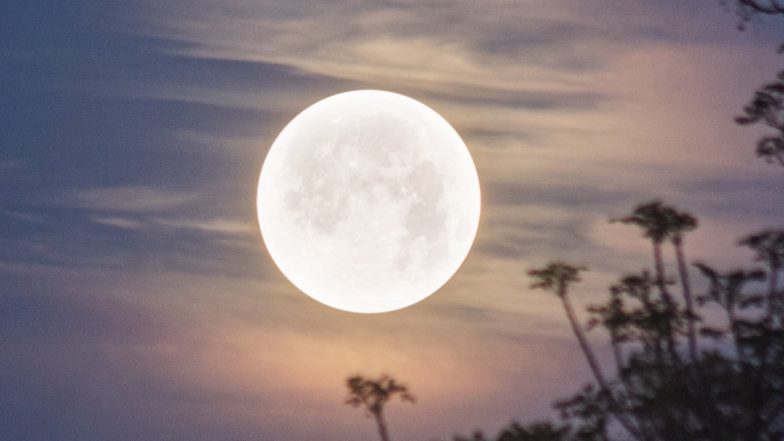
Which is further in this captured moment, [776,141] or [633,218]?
[633,218]

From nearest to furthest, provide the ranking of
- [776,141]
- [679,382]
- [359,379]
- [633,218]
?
[776,141], [633,218], [679,382], [359,379]

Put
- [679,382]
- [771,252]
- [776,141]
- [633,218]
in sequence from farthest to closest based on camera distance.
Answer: [679,382] → [633,218] → [771,252] → [776,141]

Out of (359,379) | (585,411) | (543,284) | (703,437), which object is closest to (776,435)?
(703,437)

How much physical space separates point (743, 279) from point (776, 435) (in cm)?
1113

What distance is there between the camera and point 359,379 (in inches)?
2121

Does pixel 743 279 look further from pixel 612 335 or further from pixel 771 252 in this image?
pixel 612 335

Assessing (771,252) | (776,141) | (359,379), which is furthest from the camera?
(359,379)

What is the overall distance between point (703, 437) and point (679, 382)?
2.24 metres

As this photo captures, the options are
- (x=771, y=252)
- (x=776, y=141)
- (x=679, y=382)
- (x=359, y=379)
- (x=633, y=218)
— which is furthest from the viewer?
(x=359, y=379)

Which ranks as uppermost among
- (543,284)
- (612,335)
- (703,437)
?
(543,284)

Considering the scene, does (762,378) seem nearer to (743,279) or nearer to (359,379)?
(743,279)

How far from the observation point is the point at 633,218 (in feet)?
149

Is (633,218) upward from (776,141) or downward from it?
upward

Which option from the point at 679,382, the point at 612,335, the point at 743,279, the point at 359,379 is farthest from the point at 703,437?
the point at 359,379
